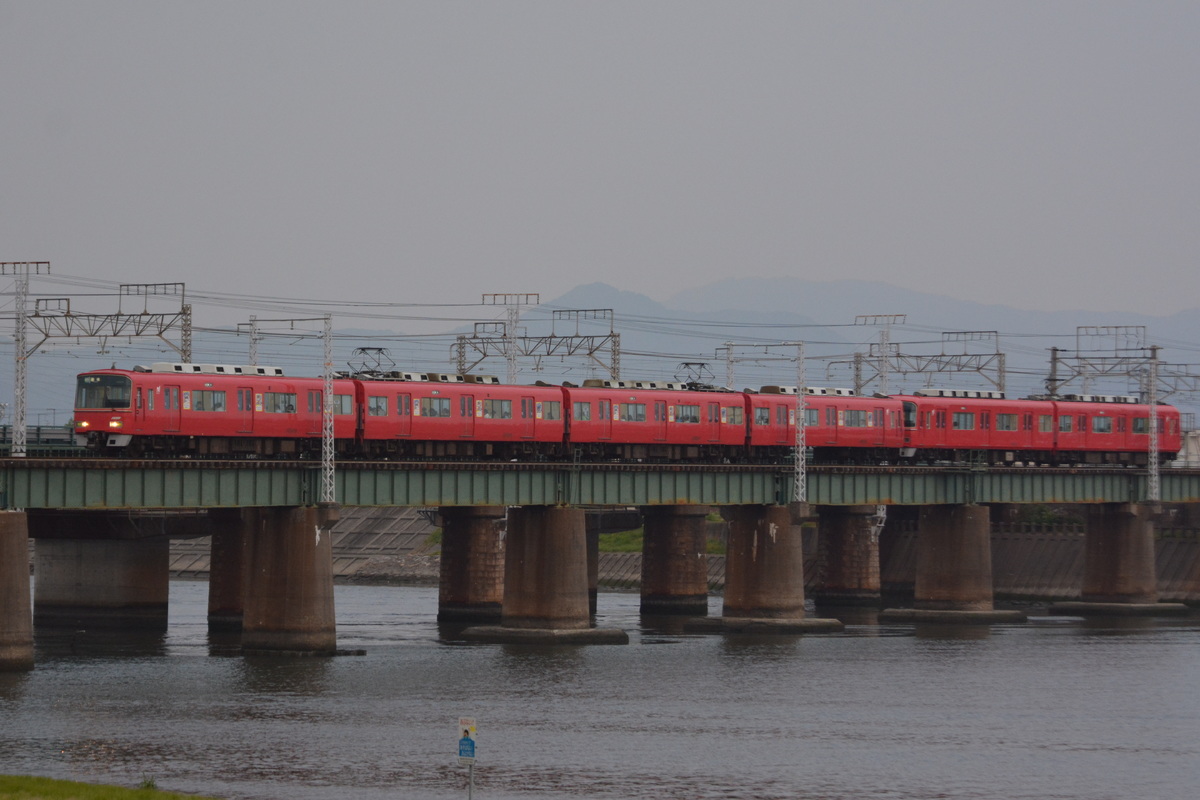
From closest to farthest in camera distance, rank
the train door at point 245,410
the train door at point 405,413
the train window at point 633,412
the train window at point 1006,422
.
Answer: the train door at point 245,410
the train door at point 405,413
the train window at point 633,412
the train window at point 1006,422

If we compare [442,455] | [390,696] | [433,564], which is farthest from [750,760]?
[433,564]

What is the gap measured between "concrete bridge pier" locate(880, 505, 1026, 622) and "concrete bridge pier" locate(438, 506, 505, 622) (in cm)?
2377

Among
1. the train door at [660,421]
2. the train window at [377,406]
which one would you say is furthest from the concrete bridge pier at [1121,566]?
the train window at [377,406]

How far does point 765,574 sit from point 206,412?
31.8m

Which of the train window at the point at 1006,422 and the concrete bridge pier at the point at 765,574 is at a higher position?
the train window at the point at 1006,422

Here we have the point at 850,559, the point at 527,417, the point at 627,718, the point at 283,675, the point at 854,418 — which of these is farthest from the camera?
the point at 850,559

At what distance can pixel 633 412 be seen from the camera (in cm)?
9462

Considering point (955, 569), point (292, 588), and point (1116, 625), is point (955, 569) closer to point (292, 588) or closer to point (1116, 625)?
point (1116, 625)

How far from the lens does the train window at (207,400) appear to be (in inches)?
3051

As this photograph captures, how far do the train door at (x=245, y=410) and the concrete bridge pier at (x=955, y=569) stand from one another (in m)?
44.7

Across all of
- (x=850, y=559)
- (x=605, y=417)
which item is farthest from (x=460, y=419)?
(x=850, y=559)

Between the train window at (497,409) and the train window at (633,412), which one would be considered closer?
the train window at (497,409)

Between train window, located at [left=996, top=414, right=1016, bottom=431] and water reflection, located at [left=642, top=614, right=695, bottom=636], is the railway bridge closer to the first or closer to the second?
water reflection, located at [left=642, top=614, right=695, bottom=636]

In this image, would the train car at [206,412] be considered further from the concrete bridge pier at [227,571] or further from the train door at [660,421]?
the train door at [660,421]
